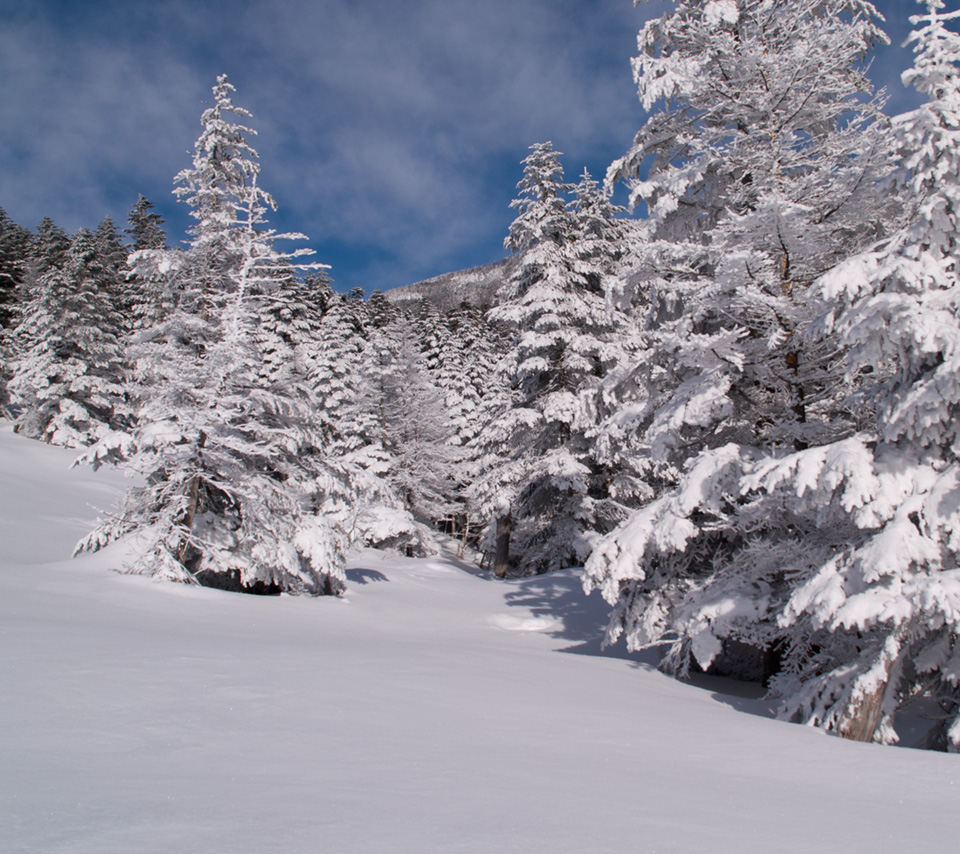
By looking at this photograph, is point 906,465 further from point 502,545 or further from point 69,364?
point 69,364

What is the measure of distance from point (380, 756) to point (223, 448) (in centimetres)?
922

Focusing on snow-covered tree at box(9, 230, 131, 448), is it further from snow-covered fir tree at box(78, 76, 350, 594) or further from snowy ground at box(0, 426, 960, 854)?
snowy ground at box(0, 426, 960, 854)

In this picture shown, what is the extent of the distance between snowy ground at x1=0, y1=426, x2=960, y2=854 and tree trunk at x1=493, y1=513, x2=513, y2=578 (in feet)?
45.5

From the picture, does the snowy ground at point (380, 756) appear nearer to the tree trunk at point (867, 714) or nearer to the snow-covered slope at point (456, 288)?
the tree trunk at point (867, 714)

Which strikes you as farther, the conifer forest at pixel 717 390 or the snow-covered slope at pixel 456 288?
the snow-covered slope at pixel 456 288

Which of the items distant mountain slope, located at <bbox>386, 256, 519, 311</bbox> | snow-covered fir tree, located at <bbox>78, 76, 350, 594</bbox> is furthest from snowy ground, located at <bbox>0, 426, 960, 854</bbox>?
distant mountain slope, located at <bbox>386, 256, 519, 311</bbox>

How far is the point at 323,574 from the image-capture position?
1241 centimetres

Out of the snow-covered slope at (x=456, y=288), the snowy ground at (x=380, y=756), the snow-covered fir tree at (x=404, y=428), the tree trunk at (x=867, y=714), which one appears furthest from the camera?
the snow-covered slope at (x=456, y=288)

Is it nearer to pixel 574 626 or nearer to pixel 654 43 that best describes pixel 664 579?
pixel 574 626

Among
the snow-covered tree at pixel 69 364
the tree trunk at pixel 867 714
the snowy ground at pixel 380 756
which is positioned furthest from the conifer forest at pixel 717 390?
the snow-covered tree at pixel 69 364

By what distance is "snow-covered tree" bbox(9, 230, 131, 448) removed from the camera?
28719mm

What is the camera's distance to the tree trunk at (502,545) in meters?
21.5

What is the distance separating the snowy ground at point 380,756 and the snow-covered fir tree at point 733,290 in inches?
63.4

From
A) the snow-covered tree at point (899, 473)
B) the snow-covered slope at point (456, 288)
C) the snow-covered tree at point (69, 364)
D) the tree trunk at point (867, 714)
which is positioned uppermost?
the snow-covered slope at point (456, 288)
